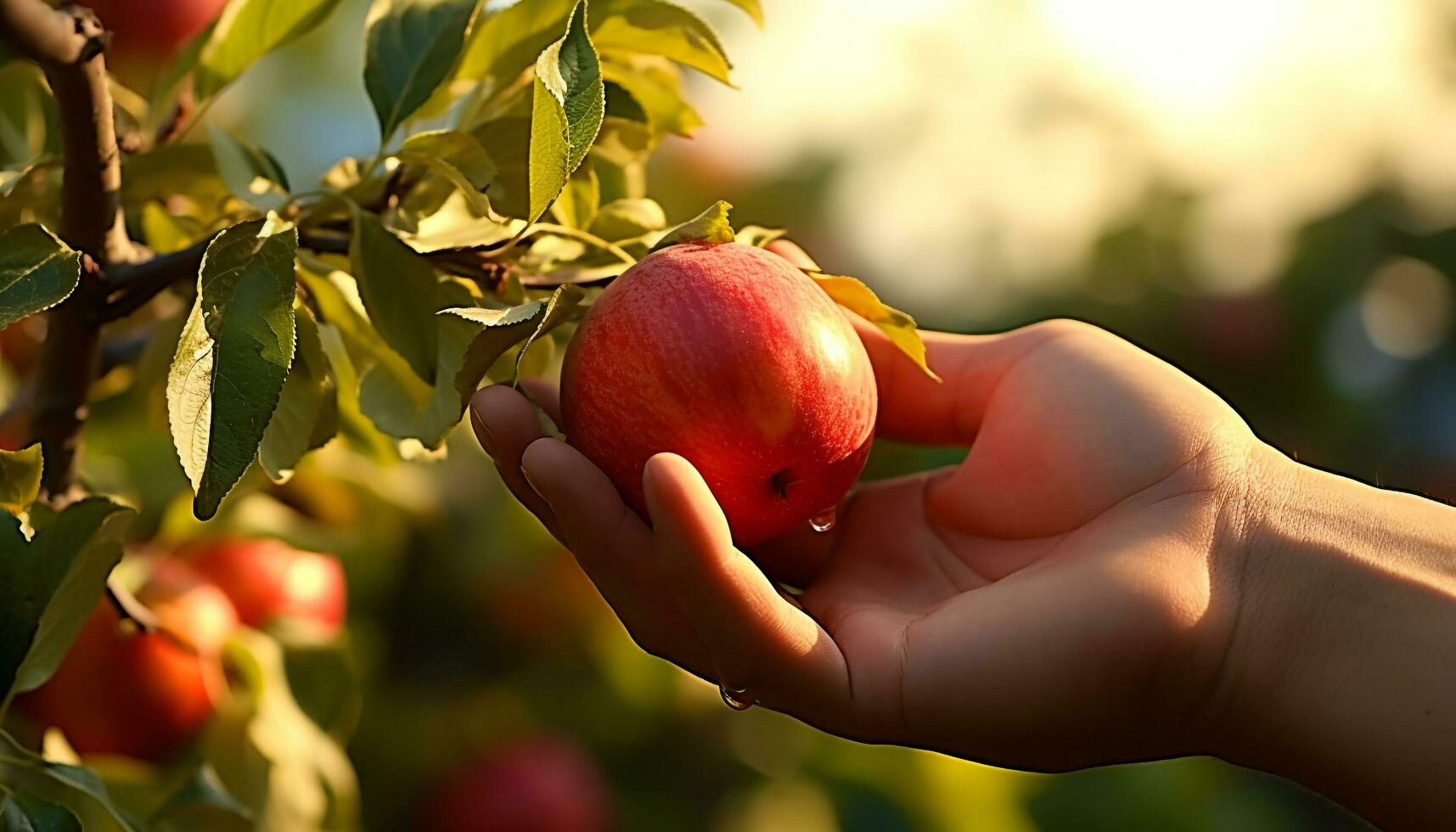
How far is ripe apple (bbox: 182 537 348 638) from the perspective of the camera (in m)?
0.96

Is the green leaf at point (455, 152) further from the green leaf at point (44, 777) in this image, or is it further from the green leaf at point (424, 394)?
the green leaf at point (44, 777)

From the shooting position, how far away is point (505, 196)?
64 centimetres

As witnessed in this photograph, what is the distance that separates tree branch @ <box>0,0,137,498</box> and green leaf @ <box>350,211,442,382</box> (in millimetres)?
116

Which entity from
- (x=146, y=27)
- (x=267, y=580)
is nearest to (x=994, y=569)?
(x=267, y=580)

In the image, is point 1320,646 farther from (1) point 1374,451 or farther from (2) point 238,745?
(1) point 1374,451


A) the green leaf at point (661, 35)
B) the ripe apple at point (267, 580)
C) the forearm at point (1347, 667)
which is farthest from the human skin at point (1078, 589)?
the ripe apple at point (267, 580)

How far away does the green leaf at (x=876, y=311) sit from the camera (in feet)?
1.97

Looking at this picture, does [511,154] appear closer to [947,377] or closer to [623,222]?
[623,222]

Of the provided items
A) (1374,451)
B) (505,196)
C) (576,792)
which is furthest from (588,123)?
(1374,451)

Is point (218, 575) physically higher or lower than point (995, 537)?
lower

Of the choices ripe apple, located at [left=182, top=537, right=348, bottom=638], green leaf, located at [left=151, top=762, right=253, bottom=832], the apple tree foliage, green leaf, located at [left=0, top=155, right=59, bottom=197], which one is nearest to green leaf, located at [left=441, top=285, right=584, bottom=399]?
the apple tree foliage

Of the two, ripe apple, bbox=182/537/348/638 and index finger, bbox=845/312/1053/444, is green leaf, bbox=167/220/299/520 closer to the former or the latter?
index finger, bbox=845/312/1053/444

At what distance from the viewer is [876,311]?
609 mm

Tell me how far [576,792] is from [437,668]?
21 cm
